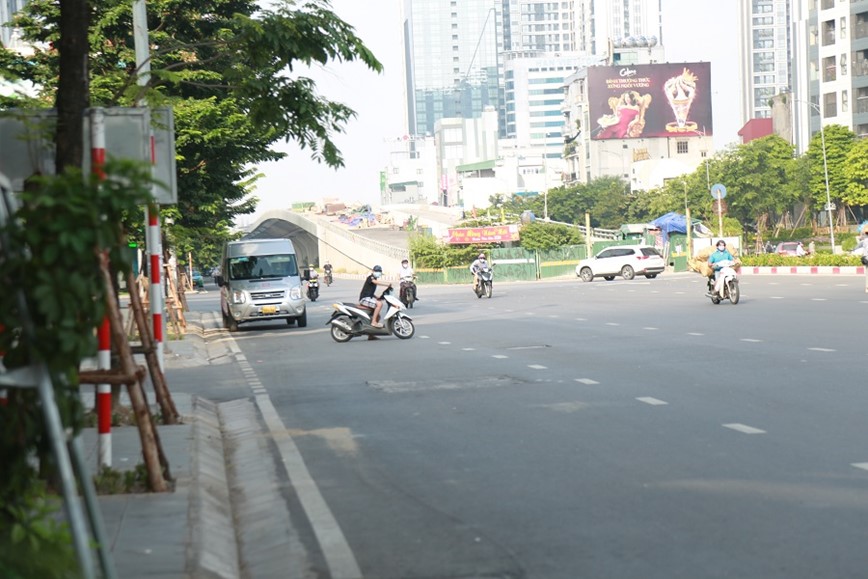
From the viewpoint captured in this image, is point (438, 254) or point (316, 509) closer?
point (316, 509)

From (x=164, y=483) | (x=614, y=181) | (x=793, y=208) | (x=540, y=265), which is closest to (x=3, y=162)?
(x=164, y=483)

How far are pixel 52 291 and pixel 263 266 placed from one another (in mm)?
27972

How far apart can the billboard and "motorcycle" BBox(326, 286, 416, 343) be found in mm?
124310

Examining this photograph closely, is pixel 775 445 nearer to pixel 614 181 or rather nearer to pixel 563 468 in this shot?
pixel 563 468

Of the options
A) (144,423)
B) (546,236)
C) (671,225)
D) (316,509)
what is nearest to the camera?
(316,509)

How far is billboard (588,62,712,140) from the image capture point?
475 ft

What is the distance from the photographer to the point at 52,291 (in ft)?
12.6

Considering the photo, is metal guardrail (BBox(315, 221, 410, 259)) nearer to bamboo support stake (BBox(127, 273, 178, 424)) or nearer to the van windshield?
the van windshield

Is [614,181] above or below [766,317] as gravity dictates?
above

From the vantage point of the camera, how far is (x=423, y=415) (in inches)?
465

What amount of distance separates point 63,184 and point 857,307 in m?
23.5

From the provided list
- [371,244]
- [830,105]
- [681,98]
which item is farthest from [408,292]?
[681,98]

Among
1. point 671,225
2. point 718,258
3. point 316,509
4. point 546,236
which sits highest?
point 671,225

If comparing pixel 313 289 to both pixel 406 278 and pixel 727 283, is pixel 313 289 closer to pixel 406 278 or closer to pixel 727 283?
pixel 406 278
